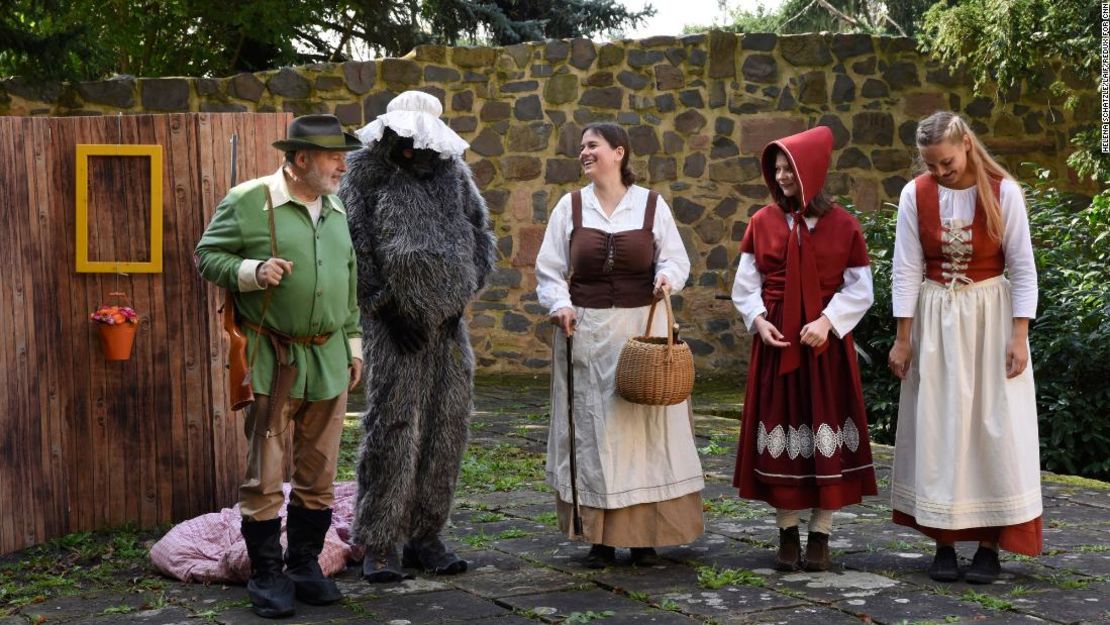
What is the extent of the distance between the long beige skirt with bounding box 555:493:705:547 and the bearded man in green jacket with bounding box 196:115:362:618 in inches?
37.7

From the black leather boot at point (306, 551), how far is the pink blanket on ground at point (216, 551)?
0.70ft

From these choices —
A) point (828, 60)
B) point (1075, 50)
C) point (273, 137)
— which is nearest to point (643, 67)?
point (828, 60)

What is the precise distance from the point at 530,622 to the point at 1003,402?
5.87 feet

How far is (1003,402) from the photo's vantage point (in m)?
4.84

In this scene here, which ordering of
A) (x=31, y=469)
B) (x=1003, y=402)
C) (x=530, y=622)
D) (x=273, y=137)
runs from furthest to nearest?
(x=273, y=137) → (x=31, y=469) → (x=1003, y=402) → (x=530, y=622)

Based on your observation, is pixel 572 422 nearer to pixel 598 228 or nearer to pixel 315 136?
pixel 598 228

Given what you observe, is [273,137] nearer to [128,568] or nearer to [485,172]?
[128,568]

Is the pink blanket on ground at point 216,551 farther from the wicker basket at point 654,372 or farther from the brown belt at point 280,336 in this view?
the wicker basket at point 654,372

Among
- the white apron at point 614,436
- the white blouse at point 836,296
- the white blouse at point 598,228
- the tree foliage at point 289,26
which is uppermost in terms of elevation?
the tree foliage at point 289,26

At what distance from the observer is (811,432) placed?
499cm

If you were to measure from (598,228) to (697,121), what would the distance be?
5.68 meters

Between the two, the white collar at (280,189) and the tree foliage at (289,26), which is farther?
Answer: the tree foliage at (289,26)

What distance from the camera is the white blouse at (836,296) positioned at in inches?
195

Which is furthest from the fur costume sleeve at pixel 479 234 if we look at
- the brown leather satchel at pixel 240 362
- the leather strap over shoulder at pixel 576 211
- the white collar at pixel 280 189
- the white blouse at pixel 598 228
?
the brown leather satchel at pixel 240 362
